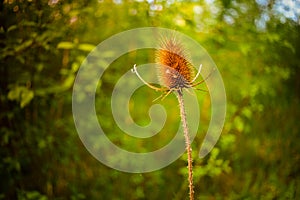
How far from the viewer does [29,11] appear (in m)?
2.07

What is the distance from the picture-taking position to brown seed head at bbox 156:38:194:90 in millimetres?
1138

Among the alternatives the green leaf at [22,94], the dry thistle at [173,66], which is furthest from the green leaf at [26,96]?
the dry thistle at [173,66]

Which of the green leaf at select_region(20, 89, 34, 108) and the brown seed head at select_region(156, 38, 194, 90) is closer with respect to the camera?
the brown seed head at select_region(156, 38, 194, 90)

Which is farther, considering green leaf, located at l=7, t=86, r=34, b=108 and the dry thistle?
green leaf, located at l=7, t=86, r=34, b=108

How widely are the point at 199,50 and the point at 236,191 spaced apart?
2.63 feet

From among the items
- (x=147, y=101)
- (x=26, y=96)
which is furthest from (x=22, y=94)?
(x=147, y=101)

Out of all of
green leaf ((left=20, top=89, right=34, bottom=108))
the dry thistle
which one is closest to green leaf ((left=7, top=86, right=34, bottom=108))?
green leaf ((left=20, top=89, right=34, bottom=108))

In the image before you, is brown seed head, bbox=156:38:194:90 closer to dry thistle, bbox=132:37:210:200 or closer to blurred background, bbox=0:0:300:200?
dry thistle, bbox=132:37:210:200

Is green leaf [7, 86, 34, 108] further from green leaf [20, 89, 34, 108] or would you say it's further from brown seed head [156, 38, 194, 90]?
brown seed head [156, 38, 194, 90]

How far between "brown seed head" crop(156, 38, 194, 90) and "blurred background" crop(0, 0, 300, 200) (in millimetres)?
675

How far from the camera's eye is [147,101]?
223 cm

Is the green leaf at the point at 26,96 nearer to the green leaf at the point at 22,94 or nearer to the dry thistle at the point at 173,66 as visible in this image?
the green leaf at the point at 22,94

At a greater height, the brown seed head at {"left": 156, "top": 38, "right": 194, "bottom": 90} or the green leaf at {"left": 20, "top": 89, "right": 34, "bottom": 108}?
the brown seed head at {"left": 156, "top": 38, "right": 194, "bottom": 90}

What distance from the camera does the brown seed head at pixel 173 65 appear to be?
1138 mm
